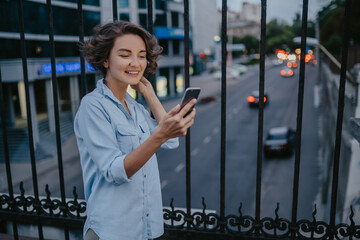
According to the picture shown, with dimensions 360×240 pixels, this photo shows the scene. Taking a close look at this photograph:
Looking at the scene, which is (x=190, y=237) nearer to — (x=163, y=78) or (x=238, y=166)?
(x=238, y=166)

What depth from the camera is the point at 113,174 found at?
1.74 m

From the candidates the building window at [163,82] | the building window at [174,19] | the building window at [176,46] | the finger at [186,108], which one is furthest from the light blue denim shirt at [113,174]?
the building window at [176,46]

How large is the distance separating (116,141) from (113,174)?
0.21 m

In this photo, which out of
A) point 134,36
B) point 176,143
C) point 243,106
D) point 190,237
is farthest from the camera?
point 243,106

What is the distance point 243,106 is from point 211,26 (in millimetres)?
29549

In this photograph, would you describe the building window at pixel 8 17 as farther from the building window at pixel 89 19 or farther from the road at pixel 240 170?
the road at pixel 240 170

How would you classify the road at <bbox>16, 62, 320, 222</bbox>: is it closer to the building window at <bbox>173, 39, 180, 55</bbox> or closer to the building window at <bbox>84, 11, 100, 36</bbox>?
the building window at <bbox>84, 11, 100, 36</bbox>

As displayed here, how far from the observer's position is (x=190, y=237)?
2.85 meters

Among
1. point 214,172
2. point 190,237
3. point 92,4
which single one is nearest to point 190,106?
point 190,237

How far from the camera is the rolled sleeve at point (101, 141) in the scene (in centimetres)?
175

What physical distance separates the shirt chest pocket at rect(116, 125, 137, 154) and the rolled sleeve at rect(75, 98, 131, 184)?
63 mm

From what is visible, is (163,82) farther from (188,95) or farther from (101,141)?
(188,95)

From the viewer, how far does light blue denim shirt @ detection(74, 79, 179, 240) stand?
5.92 feet

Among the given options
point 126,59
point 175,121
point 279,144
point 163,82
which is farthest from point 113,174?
point 163,82
